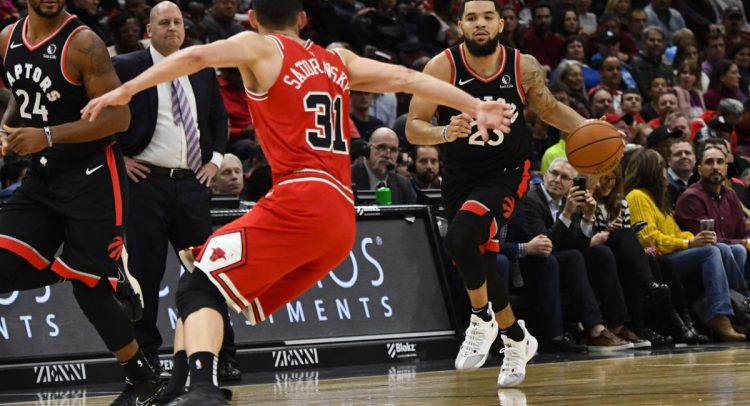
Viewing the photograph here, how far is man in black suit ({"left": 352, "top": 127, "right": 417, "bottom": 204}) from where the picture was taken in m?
10.8

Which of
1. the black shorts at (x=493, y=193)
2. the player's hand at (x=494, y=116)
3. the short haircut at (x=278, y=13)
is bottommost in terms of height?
the black shorts at (x=493, y=193)

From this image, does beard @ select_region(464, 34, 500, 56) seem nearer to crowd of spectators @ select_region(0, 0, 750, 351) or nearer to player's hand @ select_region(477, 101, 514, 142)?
player's hand @ select_region(477, 101, 514, 142)

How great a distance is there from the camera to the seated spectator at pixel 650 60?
17.4m

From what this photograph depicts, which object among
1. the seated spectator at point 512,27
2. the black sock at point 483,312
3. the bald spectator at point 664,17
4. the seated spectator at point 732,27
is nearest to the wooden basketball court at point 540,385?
the black sock at point 483,312

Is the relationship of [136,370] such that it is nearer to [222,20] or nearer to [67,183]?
[67,183]

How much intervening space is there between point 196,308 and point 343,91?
3.79 feet

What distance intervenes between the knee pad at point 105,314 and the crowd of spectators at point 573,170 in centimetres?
300

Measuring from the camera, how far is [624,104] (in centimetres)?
1494

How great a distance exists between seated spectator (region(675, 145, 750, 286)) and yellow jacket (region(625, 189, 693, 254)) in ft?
0.85

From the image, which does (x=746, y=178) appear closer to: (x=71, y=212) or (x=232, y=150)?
(x=232, y=150)

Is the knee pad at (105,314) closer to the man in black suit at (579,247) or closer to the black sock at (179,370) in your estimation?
the black sock at (179,370)

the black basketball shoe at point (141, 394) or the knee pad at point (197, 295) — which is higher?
the knee pad at point (197, 295)

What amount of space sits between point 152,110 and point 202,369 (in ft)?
9.86

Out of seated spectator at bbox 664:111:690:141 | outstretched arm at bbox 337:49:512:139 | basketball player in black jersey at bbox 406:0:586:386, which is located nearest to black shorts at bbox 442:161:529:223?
basketball player in black jersey at bbox 406:0:586:386
